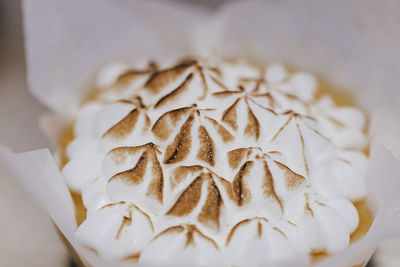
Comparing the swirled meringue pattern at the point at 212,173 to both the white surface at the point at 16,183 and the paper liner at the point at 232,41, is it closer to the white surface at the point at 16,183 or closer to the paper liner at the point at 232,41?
the paper liner at the point at 232,41

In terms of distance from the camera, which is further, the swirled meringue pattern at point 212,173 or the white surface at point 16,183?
the white surface at point 16,183

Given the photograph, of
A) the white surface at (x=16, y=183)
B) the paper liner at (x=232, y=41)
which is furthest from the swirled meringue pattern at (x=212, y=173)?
the white surface at (x=16, y=183)

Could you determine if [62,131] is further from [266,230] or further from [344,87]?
[344,87]

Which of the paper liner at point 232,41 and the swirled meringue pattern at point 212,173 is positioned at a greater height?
the paper liner at point 232,41

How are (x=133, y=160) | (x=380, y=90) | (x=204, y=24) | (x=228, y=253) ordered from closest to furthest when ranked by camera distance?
(x=228, y=253) → (x=133, y=160) → (x=380, y=90) → (x=204, y=24)

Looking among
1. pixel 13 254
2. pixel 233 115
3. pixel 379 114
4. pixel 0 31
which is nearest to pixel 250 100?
pixel 233 115

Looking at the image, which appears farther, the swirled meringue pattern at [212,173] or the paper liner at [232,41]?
the paper liner at [232,41]

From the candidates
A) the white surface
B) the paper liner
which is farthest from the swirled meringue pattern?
the white surface
